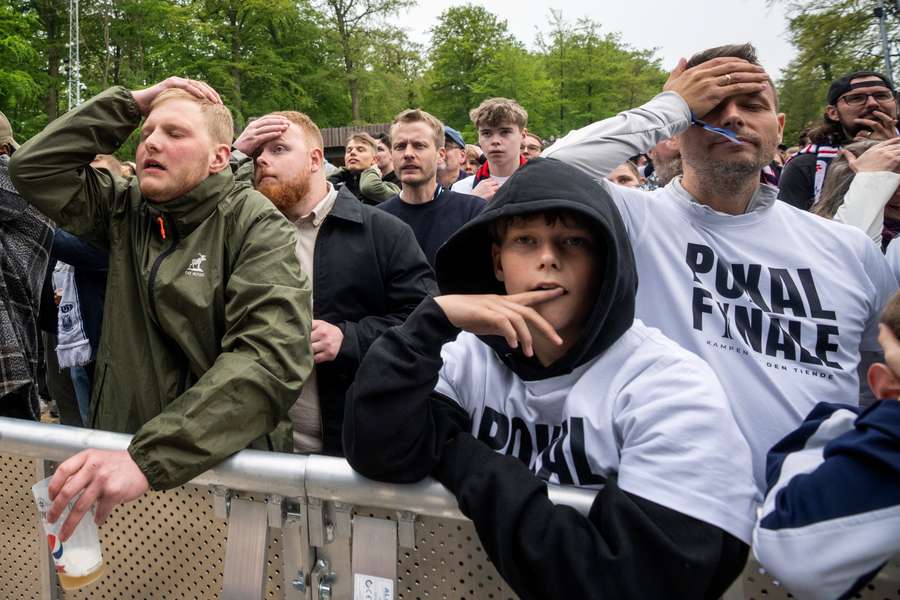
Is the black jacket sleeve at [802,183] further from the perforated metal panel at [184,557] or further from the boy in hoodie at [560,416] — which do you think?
the perforated metal panel at [184,557]

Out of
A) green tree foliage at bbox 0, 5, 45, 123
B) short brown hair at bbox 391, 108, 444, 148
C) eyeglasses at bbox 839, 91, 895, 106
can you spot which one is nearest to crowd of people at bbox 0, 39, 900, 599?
eyeglasses at bbox 839, 91, 895, 106

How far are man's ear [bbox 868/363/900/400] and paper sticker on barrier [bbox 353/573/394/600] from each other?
1075 millimetres

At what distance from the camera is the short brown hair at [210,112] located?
2.31 meters

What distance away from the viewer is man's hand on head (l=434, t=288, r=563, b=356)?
1.42m

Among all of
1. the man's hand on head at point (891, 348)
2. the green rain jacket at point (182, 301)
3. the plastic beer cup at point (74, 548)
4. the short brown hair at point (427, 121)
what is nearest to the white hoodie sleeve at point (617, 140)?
the green rain jacket at point (182, 301)

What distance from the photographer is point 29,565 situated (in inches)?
74.1

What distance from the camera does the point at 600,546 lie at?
117 centimetres

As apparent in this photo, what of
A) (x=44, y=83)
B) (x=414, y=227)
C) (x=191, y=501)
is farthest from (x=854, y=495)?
(x=44, y=83)

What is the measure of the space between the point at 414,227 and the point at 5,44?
18.9m

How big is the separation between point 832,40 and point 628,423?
29.2 meters

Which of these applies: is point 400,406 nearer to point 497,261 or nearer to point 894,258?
point 497,261

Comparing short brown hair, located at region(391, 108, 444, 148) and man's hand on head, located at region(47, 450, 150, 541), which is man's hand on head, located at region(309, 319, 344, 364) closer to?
man's hand on head, located at region(47, 450, 150, 541)

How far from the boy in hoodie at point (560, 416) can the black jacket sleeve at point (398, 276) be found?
3.37 feet

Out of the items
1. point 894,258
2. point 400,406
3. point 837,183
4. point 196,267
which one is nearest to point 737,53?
point 894,258
